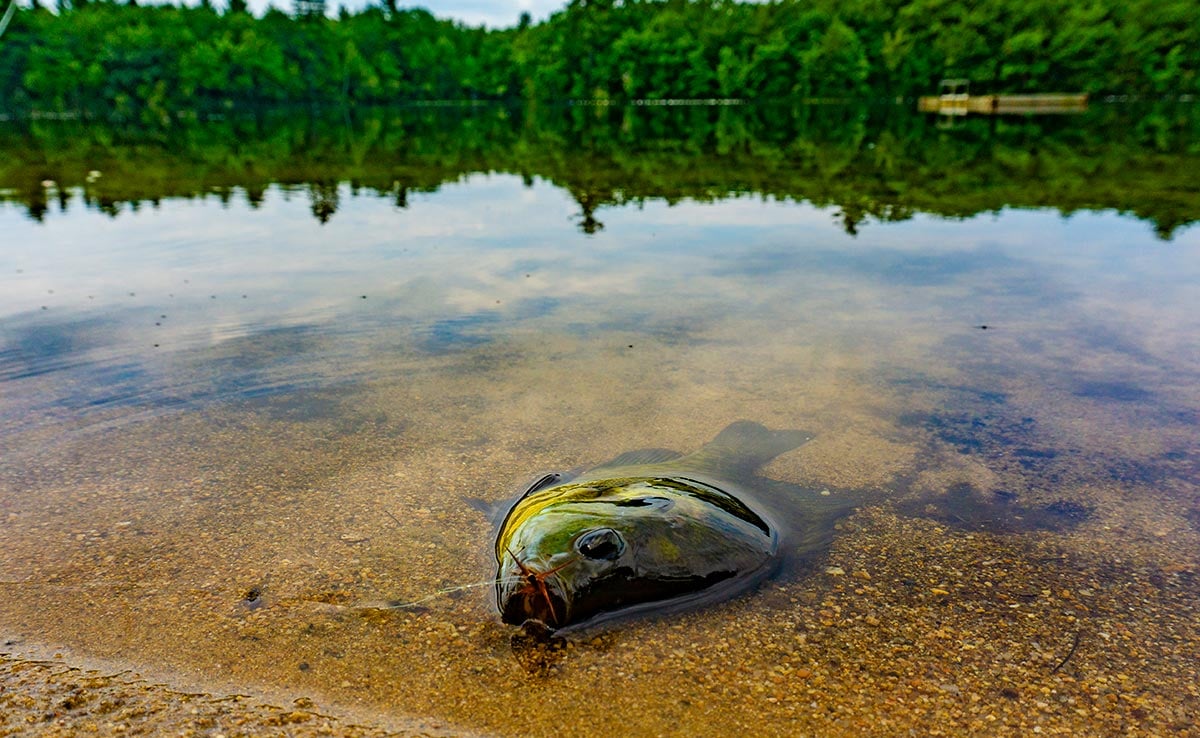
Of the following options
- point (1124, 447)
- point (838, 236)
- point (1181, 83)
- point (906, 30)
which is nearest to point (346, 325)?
point (1124, 447)

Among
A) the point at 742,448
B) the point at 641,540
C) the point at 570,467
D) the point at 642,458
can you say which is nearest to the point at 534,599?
the point at 641,540

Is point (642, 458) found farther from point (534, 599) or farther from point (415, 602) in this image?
point (415, 602)

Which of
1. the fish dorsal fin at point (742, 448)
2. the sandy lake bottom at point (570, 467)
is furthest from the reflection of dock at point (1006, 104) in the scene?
the fish dorsal fin at point (742, 448)

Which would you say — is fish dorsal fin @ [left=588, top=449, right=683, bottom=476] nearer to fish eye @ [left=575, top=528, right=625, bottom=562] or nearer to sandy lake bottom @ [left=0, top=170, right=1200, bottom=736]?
sandy lake bottom @ [left=0, top=170, right=1200, bottom=736]

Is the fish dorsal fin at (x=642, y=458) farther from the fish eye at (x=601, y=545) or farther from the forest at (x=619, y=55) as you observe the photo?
the forest at (x=619, y=55)

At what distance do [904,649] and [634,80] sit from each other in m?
95.0

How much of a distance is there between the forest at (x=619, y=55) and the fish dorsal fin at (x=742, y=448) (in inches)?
3010

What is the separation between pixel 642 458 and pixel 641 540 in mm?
1494

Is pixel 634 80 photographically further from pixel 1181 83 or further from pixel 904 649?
pixel 904 649

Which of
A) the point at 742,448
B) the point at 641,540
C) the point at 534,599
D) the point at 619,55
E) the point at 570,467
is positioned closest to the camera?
the point at 534,599

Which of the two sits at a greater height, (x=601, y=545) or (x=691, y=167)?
(x=691, y=167)

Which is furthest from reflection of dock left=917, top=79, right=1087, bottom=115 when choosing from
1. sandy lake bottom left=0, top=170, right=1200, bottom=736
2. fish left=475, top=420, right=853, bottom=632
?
fish left=475, top=420, right=853, bottom=632

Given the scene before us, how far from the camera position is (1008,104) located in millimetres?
65750

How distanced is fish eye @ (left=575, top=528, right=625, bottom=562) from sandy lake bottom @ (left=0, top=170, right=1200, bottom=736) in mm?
358
